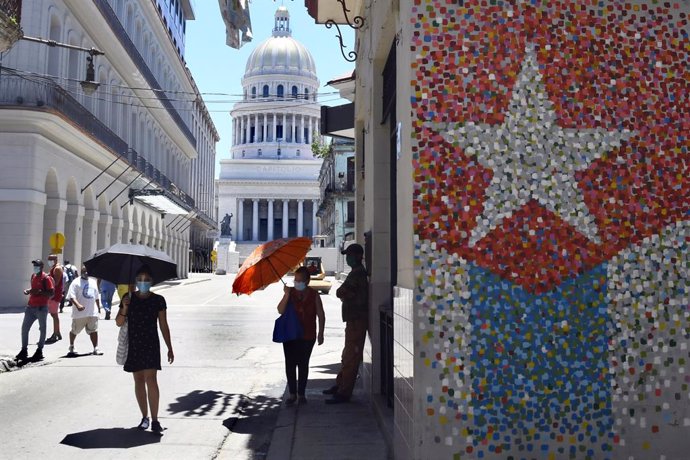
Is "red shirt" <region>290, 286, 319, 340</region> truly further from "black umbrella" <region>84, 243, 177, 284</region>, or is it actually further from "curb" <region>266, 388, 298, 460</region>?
"black umbrella" <region>84, 243, 177, 284</region>

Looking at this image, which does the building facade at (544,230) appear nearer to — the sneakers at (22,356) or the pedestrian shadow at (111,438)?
the pedestrian shadow at (111,438)

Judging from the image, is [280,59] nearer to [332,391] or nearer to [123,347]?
[332,391]

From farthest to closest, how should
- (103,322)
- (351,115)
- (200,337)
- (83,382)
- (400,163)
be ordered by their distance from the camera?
(103,322)
(200,337)
(351,115)
(83,382)
(400,163)

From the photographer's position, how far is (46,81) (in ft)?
80.6

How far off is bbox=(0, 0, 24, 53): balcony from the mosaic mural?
452 inches

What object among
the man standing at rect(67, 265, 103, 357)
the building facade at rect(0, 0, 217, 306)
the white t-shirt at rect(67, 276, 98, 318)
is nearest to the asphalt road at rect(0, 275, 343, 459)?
the man standing at rect(67, 265, 103, 357)

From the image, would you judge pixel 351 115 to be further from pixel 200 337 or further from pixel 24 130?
pixel 24 130

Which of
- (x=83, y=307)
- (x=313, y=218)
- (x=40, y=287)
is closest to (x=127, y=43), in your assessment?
(x=83, y=307)

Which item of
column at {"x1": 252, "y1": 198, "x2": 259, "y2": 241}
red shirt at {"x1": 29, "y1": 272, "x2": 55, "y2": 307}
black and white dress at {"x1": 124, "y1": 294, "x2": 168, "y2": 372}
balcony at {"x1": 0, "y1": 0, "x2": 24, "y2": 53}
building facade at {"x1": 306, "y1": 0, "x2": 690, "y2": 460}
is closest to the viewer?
building facade at {"x1": 306, "y1": 0, "x2": 690, "y2": 460}

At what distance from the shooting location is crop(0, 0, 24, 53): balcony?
13.6m

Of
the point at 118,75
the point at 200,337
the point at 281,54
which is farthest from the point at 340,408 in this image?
the point at 281,54

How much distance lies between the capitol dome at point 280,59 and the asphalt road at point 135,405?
124983 mm

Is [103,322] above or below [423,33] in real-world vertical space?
below

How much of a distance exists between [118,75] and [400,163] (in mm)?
33570
